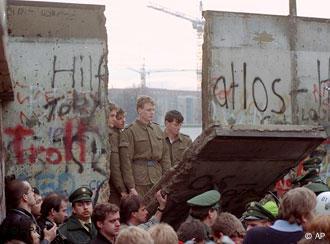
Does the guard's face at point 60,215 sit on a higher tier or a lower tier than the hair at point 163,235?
lower

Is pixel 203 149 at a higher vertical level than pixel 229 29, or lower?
lower

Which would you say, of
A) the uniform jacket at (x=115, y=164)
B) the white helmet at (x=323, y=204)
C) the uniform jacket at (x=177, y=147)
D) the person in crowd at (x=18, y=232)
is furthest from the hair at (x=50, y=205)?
the white helmet at (x=323, y=204)

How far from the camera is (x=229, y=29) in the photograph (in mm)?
11312

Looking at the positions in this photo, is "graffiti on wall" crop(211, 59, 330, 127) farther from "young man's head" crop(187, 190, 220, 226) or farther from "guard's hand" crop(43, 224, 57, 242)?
"guard's hand" crop(43, 224, 57, 242)

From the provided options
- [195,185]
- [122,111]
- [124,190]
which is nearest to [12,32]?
[122,111]

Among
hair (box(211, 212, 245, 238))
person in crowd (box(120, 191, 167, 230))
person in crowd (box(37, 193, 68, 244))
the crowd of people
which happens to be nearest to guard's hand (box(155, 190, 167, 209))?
the crowd of people

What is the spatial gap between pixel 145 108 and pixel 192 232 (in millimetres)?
4055

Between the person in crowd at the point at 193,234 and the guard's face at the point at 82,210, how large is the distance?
1.78 m

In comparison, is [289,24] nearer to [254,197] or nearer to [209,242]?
[254,197]

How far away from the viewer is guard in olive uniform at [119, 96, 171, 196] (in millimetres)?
9922

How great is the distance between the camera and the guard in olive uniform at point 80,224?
732cm

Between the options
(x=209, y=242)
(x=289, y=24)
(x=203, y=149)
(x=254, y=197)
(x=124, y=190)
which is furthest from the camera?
(x=289, y=24)

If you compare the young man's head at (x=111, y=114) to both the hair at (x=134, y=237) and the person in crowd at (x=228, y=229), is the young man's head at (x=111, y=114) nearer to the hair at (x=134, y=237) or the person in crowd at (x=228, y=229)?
the person in crowd at (x=228, y=229)

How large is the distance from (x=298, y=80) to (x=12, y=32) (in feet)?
14.3
